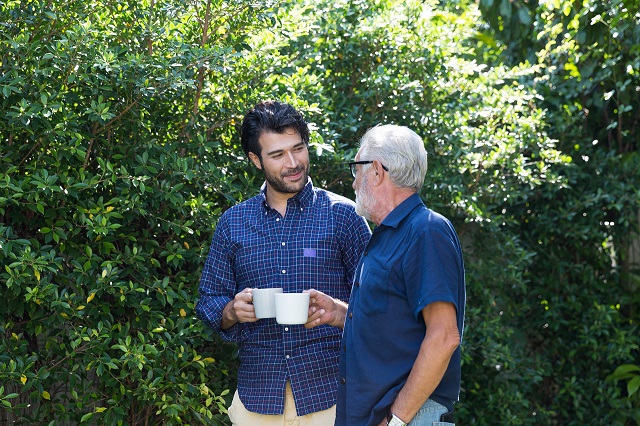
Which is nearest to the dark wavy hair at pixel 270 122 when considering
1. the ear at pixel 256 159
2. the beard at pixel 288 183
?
the ear at pixel 256 159

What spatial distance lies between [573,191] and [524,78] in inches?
38.4

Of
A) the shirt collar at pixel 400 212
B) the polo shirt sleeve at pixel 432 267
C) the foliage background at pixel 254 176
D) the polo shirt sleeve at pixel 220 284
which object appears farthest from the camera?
the foliage background at pixel 254 176

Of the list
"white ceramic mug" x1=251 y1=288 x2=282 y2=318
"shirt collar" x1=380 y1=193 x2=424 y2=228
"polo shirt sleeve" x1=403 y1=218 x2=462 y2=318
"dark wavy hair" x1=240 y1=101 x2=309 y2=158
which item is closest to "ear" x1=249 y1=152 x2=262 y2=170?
"dark wavy hair" x1=240 y1=101 x2=309 y2=158

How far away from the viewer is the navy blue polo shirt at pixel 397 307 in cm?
266

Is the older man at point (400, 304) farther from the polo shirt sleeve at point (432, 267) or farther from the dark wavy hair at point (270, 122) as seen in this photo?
the dark wavy hair at point (270, 122)

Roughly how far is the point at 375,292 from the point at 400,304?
0.09 meters

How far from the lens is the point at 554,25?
6617 mm

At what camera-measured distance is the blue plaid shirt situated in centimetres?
335

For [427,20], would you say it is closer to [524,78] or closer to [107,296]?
[524,78]

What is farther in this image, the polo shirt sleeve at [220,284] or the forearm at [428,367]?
the polo shirt sleeve at [220,284]

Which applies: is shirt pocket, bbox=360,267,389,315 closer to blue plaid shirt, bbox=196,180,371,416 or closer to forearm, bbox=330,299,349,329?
forearm, bbox=330,299,349,329

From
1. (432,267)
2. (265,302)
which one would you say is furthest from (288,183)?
(432,267)

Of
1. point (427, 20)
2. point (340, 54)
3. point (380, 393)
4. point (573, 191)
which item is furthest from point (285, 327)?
point (573, 191)

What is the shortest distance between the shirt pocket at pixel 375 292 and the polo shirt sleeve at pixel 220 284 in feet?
2.75
